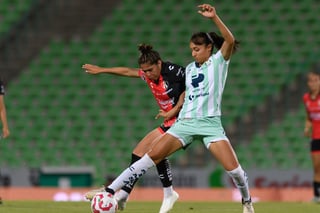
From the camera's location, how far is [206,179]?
18.6 m

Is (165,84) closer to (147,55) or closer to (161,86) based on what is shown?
(161,86)

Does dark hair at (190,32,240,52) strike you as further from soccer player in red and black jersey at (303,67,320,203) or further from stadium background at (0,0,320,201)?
stadium background at (0,0,320,201)

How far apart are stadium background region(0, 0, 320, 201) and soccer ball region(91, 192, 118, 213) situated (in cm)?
995

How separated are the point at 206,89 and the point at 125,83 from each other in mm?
11929

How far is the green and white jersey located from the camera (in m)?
8.90

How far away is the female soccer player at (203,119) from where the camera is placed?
8.81 metres

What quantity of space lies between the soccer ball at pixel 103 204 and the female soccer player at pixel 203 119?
0.14m

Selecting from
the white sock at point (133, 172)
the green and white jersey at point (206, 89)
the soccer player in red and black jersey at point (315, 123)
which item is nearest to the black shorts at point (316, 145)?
the soccer player in red and black jersey at point (315, 123)

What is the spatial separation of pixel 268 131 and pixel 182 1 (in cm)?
409

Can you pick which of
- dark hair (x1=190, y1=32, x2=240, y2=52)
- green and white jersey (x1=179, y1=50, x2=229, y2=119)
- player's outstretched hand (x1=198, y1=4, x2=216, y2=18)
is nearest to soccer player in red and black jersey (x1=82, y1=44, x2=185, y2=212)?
green and white jersey (x1=179, y1=50, x2=229, y2=119)

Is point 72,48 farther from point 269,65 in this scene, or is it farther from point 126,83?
point 269,65

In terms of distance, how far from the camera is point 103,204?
867 cm

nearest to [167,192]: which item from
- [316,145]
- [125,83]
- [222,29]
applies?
[222,29]

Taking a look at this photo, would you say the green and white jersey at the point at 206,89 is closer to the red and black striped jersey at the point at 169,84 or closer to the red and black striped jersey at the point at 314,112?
Answer: the red and black striped jersey at the point at 169,84
